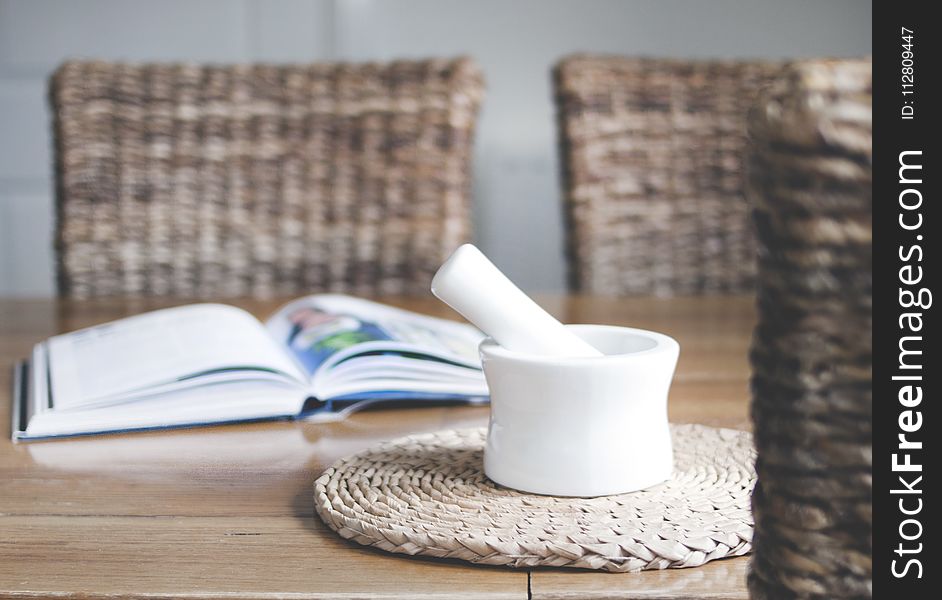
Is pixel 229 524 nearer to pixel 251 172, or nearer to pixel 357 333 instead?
pixel 357 333

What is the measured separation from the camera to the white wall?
235 cm

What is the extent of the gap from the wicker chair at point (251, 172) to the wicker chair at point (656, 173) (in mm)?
187

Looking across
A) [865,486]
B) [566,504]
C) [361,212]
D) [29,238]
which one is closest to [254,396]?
[566,504]

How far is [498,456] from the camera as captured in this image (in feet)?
1.85

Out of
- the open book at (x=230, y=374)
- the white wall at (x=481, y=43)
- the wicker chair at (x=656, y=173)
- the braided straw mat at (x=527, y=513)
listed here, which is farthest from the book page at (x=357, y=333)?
the white wall at (x=481, y=43)

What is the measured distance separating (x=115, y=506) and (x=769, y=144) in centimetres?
45

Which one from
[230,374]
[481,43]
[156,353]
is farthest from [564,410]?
[481,43]

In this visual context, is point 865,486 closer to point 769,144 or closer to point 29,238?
point 769,144

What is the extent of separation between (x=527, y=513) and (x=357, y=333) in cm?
41

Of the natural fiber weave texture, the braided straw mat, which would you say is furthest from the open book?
the natural fiber weave texture

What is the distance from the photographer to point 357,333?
2.91 feet

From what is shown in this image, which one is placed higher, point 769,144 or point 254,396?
point 769,144

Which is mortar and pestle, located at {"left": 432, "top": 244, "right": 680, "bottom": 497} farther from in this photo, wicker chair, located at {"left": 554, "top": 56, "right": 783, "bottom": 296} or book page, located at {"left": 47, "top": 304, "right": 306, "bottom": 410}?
wicker chair, located at {"left": 554, "top": 56, "right": 783, "bottom": 296}

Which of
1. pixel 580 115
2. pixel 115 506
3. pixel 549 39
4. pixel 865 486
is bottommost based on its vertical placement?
pixel 115 506
